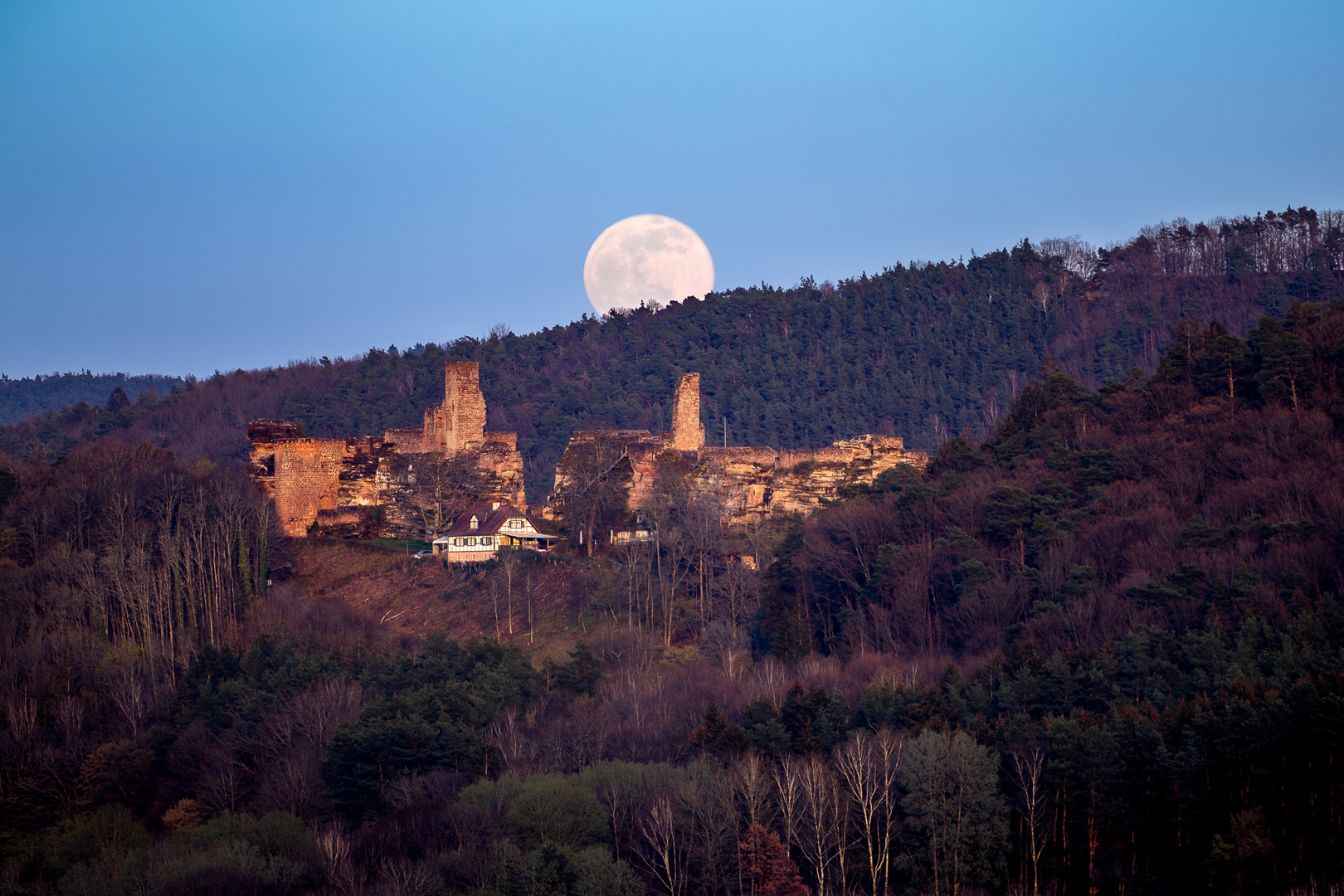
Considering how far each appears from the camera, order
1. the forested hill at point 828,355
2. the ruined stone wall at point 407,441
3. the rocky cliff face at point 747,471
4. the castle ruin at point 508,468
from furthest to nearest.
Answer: the forested hill at point 828,355
the ruined stone wall at point 407,441
the castle ruin at point 508,468
the rocky cliff face at point 747,471

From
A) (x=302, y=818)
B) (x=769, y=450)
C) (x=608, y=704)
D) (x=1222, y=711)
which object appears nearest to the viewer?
(x=1222, y=711)

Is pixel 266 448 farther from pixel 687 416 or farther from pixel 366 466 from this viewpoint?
pixel 687 416

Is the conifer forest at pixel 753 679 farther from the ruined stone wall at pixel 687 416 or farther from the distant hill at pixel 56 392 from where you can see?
the distant hill at pixel 56 392

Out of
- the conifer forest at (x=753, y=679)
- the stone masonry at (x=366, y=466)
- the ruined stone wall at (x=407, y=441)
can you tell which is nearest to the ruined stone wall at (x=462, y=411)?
the stone masonry at (x=366, y=466)

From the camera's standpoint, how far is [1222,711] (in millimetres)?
26797

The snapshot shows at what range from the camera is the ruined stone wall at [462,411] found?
53.3m

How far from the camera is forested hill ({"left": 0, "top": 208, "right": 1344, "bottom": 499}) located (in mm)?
88625

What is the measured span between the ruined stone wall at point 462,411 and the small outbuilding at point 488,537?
5.28m

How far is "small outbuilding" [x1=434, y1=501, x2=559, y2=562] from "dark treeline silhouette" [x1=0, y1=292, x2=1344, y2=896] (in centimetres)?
180

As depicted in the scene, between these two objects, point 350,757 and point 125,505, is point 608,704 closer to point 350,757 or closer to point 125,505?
point 350,757

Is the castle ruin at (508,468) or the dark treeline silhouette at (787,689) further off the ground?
the castle ruin at (508,468)

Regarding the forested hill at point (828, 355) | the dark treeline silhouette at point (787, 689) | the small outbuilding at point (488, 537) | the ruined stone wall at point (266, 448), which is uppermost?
the forested hill at point (828, 355)

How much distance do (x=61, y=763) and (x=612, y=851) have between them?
57.3 feet

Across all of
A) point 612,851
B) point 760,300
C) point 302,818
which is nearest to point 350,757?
point 302,818
